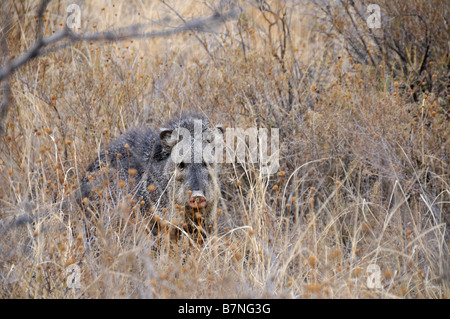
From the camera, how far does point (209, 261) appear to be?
4000 mm

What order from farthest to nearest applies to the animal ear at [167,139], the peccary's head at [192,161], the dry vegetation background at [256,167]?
the animal ear at [167,139]
the peccary's head at [192,161]
the dry vegetation background at [256,167]

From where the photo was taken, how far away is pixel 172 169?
190 inches

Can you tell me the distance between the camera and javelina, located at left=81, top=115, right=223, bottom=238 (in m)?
4.60

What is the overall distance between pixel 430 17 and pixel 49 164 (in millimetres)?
4314

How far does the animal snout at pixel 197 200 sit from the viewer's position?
4.40 m

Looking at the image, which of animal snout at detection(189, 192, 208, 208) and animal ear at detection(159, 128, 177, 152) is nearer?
animal snout at detection(189, 192, 208, 208)

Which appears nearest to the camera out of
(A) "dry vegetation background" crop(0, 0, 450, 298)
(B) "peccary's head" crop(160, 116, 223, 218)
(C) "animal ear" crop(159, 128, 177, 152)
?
(A) "dry vegetation background" crop(0, 0, 450, 298)

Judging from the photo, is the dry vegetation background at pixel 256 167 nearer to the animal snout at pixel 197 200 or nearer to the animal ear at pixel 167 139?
the animal snout at pixel 197 200

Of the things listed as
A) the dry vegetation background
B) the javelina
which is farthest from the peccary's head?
the dry vegetation background

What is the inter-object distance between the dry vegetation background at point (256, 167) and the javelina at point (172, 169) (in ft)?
0.75

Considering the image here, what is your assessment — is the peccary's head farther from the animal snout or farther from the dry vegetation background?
the dry vegetation background

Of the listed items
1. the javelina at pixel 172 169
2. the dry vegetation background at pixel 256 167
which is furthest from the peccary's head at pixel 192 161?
the dry vegetation background at pixel 256 167
